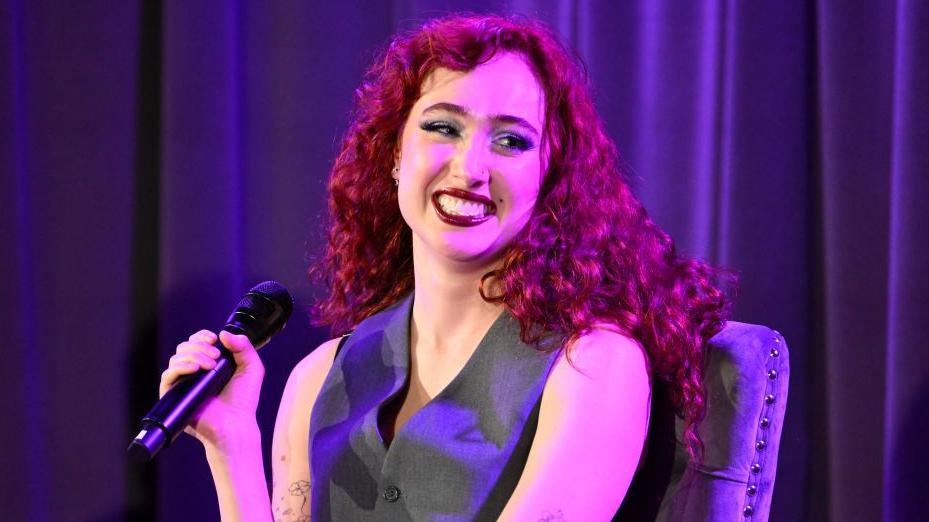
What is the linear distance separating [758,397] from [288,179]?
1348mm

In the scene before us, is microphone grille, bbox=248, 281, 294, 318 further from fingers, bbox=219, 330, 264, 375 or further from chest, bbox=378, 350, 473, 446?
chest, bbox=378, 350, 473, 446

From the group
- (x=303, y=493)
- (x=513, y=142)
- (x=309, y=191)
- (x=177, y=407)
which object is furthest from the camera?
(x=309, y=191)

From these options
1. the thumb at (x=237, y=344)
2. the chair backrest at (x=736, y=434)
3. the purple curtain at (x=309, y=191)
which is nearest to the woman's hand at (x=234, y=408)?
the thumb at (x=237, y=344)

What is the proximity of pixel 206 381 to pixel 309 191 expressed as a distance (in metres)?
1.13

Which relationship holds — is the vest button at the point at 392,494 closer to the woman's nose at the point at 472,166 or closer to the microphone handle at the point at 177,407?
the microphone handle at the point at 177,407

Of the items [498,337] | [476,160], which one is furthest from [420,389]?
[476,160]

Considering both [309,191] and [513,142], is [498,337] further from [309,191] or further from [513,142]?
[309,191]

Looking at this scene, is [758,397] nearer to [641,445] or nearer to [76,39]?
[641,445]

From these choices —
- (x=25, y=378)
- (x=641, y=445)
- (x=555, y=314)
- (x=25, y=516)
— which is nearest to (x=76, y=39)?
(x=25, y=378)

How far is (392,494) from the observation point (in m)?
1.38

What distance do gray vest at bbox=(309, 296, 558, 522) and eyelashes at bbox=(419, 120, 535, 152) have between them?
26cm

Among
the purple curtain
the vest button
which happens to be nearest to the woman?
the vest button

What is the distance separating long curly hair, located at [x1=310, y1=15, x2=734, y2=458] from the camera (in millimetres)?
1348

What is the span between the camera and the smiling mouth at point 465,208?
139 centimetres
